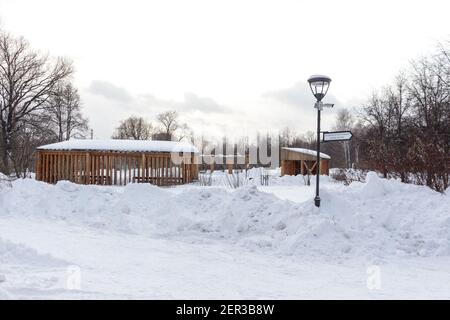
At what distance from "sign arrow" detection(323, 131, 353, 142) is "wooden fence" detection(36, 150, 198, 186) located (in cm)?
1494

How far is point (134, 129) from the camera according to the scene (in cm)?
7169

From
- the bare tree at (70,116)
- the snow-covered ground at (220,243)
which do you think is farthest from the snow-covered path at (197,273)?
the bare tree at (70,116)

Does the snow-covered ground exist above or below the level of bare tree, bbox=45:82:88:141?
below

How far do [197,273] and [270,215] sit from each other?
137 inches

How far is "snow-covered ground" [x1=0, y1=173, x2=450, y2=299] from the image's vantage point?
16.8 ft

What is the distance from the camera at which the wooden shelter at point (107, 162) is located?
22453 millimetres

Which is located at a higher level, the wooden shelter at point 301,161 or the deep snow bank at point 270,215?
the wooden shelter at point 301,161

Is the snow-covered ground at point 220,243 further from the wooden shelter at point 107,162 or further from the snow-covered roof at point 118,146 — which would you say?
the snow-covered roof at point 118,146

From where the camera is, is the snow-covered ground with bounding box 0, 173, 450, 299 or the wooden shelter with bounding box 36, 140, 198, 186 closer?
the snow-covered ground with bounding box 0, 173, 450, 299

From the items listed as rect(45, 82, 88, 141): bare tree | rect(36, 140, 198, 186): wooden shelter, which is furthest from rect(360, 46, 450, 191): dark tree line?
rect(45, 82, 88, 141): bare tree

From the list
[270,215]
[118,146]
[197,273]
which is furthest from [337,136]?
[118,146]

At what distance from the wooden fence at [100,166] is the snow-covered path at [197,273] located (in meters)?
14.5

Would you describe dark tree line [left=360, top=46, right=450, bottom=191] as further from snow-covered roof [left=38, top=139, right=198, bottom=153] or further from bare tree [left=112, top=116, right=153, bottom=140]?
bare tree [left=112, top=116, right=153, bottom=140]

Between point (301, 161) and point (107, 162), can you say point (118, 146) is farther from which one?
point (301, 161)
